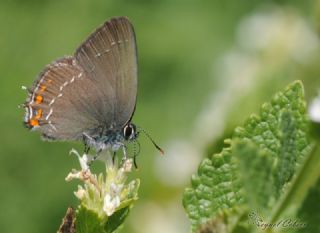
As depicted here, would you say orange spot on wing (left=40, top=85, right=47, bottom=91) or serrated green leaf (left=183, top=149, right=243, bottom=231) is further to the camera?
orange spot on wing (left=40, top=85, right=47, bottom=91)

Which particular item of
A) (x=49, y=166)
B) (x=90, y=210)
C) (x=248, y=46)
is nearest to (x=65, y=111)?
(x=90, y=210)

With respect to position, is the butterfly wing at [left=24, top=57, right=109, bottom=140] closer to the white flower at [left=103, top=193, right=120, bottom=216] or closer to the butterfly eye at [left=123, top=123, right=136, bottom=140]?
the butterfly eye at [left=123, top=123, right=136, bottom=140]

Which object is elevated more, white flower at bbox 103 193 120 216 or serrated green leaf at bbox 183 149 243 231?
white flower at bbox 103 193 120 216

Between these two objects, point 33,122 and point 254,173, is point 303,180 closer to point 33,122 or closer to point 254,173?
point 254,173

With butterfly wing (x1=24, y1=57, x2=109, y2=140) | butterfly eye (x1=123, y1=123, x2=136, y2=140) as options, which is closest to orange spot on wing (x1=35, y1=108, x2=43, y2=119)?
butterfly wing (x1=24, y1=57, x2=109, y2=140)

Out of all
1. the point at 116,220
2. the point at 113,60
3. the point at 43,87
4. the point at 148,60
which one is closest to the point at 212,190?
the point at 116,220
